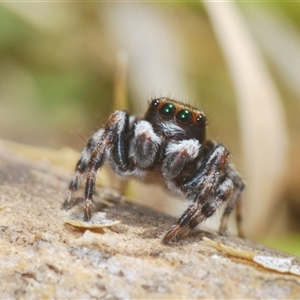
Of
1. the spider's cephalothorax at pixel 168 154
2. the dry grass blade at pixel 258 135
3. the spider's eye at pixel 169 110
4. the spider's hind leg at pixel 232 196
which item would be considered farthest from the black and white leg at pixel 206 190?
the dry grass blade at pixel 258 135

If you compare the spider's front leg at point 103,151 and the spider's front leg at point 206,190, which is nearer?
the spider's front leg at point 206,190

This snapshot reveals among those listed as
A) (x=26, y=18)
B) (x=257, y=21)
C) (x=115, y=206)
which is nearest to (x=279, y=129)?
(x=257, y=21)

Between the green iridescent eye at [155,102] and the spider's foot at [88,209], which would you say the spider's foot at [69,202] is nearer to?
the spider's foot at [88,209]

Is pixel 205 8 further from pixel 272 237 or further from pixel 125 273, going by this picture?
pixel 125 273

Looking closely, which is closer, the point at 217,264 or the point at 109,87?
the point at 217,264

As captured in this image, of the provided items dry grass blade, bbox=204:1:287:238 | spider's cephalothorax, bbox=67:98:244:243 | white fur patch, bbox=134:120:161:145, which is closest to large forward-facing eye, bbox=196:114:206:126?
spider's cephalothorax, bbox=67:98:244:243

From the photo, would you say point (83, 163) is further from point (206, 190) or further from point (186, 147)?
point (206, 190)

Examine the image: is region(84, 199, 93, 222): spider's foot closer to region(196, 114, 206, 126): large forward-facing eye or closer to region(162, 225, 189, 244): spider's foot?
region(162, 225, 189, 244): spider's foot
